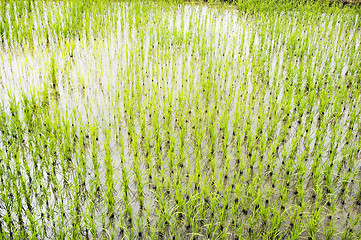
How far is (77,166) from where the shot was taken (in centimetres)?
235

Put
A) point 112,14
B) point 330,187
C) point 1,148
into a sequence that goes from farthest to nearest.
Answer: point 112,14
point 1,148
point 330,187

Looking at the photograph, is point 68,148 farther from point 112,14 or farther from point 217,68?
point 112,14

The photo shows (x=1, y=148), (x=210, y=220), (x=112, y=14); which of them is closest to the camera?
(x=210, y=220)

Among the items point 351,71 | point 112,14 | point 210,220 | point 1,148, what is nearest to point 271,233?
point 210,220

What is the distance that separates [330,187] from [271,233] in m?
0.63

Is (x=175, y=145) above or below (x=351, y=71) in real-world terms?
below

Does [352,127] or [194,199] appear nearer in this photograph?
[194,199]

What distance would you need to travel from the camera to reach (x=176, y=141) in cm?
261

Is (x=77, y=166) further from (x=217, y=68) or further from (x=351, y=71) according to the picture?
(x=351, y=71)

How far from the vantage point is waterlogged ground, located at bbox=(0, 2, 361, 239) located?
194cm

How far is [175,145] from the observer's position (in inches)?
106

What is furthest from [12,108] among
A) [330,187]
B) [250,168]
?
[330,187]

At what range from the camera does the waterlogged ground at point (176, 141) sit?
194 centimetres

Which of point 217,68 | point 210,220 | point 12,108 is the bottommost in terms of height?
point 210,220
